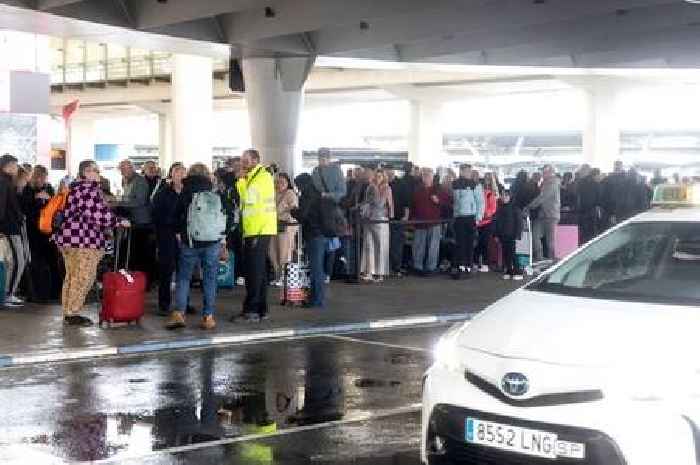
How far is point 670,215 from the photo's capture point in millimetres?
6895

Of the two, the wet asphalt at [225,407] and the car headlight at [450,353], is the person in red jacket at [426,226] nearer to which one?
the wet asphalt at [225,407]

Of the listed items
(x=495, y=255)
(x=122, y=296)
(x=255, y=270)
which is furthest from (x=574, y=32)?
(x=122, y=296)

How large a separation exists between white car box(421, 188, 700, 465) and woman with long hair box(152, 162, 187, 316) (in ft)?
25.2

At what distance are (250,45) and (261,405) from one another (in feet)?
49.0

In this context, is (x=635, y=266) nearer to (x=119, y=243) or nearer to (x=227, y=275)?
(x=119, y=243)

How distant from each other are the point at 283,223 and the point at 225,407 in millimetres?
7570

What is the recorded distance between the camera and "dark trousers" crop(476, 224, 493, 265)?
790 inches

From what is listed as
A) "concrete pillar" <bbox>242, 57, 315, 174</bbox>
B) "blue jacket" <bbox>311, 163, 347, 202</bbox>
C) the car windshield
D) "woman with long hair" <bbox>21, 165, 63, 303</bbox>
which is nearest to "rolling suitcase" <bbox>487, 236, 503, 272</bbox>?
"concrete pillar" <bbox>242, 57, 315, 174</bbox>

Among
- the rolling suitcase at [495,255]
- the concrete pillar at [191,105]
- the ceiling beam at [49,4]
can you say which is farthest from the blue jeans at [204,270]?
the concrete pillar at [191,105]

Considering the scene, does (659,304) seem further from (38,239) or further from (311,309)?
(38,239)

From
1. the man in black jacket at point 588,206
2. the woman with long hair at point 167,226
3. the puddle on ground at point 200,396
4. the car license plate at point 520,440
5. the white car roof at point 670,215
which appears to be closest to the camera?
the car license plate at point 520,440

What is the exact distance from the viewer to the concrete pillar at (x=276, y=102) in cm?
2353

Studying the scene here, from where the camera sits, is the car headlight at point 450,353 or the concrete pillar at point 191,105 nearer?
the car headlight at point 450,353

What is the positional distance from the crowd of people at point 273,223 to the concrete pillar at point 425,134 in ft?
116
